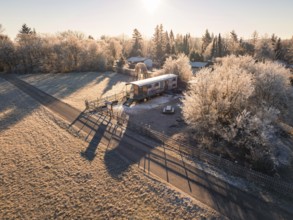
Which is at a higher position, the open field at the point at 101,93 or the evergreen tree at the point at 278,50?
the evergreen tree at the point at 278,50

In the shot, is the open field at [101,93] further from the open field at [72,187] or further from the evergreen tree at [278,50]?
the evergreen tree at [278,50]

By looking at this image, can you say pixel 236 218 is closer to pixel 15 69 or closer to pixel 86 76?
pixel 86 76

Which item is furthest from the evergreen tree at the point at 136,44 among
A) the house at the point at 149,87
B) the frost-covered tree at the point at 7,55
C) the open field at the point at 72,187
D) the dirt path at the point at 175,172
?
the open field at the point at 72,187

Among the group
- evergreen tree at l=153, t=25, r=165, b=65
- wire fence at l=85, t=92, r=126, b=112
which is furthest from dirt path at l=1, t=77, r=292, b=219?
evergreen tree at l=153, t=25, r=165, b=65

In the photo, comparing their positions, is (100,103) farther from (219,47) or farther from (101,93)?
(219,47)

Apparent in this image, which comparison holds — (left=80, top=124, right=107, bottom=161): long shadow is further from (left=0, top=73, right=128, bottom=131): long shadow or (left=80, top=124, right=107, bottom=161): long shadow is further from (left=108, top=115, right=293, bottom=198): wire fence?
(left=0, top=73, right=128, bottom=131): long shadow

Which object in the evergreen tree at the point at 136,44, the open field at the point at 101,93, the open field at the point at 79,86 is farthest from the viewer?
the evergreen tree at the point at 136,44
